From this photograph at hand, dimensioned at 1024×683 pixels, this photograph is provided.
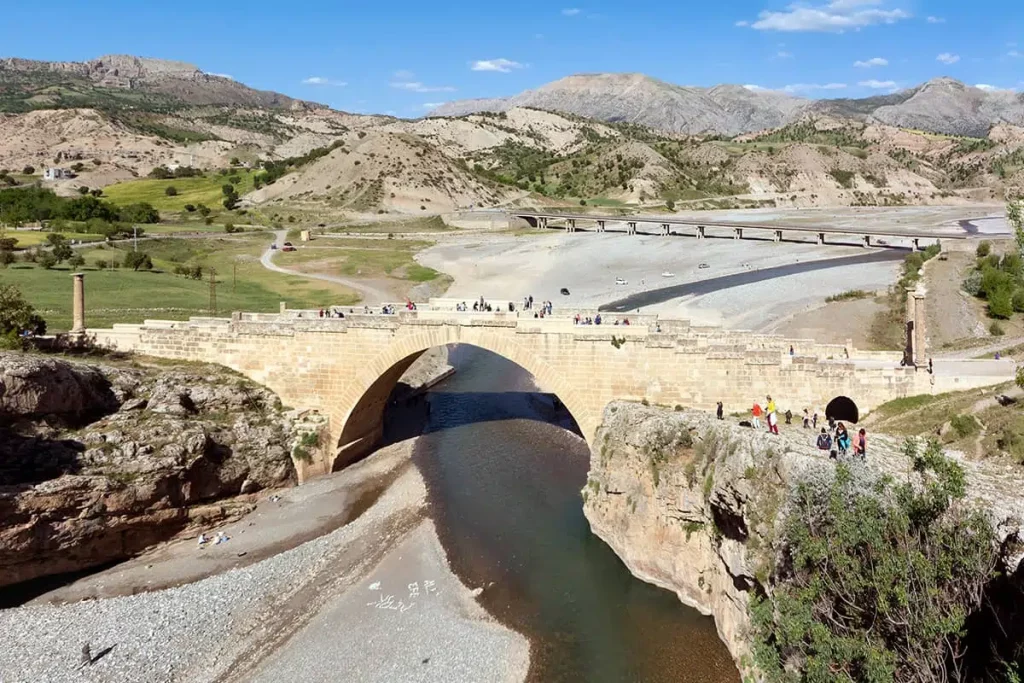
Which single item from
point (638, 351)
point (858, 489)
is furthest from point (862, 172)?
point (858, 489)

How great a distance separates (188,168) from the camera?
149250mm

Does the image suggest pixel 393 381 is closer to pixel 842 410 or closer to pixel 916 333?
pixel 842 410

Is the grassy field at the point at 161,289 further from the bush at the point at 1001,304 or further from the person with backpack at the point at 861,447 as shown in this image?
the bush at the point at 1001,304

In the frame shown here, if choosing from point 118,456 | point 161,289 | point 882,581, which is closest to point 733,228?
point 161,289

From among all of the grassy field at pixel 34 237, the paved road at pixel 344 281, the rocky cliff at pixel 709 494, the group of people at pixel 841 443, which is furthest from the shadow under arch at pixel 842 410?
the grassy field at pixel 34 237

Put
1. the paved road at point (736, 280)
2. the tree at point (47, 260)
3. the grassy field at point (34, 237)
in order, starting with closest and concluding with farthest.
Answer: the tree at point (47, 260) < the paved road at point (736, 280) < the grassy field at point (34, 237)

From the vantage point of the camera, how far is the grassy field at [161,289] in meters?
42.0

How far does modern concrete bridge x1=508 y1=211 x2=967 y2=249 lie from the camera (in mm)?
76750

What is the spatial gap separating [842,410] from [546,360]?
10.1 m

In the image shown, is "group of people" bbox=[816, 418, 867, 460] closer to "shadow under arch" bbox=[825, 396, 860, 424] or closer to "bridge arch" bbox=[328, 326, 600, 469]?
"shadow under arch" bbox=[825, 396, 860, 424]

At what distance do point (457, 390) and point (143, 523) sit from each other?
21989mm

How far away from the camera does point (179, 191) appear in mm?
124438

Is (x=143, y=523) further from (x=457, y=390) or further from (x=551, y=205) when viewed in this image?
(x=551, y=205)

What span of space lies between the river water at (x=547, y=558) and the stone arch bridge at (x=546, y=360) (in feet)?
13.1
